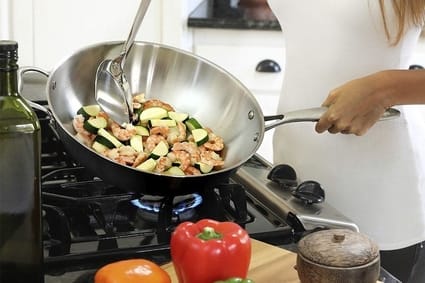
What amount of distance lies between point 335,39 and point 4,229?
730 millimetres

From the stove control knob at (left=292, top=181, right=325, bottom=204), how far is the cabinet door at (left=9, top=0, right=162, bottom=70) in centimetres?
115

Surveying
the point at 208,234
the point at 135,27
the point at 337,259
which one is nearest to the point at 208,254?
the point at 208,234

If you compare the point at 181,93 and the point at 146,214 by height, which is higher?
the point at 181,93

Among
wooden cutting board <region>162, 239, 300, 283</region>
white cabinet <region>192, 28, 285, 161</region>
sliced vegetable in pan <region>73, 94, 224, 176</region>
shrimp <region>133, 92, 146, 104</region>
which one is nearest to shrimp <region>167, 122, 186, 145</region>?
sliced vegetable in pan <region>73, 94, 224, 176</region>

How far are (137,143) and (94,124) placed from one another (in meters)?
0.07

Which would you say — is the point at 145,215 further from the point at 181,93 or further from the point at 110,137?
the point at 181,93

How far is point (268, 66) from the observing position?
7.04ft

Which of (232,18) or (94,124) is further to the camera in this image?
(232,18)

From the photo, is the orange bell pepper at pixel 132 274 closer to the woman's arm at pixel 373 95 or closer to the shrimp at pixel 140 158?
the shrimp at pixel 140 158

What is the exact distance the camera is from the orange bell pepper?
770 mm

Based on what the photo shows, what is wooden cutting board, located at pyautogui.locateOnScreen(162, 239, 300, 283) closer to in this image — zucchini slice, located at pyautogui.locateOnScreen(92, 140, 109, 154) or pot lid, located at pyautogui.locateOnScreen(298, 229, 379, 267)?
pot lid, located at pyautogui.locateOnScreen(298, 229, 379, 267)

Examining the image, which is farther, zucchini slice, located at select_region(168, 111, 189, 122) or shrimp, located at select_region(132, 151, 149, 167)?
zucchini slice, located at select_region(168, 111, 189, 122)

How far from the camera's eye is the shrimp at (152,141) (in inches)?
42.3

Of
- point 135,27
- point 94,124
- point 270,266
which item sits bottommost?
point 270,266
